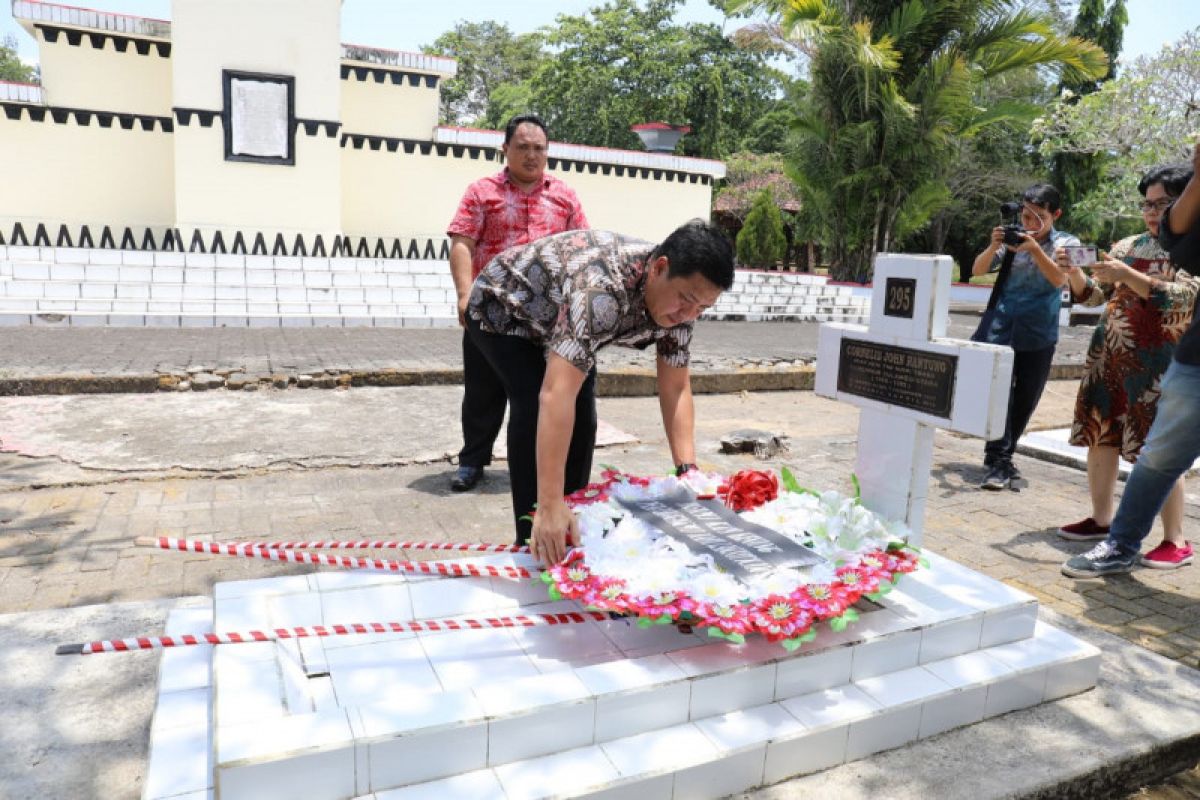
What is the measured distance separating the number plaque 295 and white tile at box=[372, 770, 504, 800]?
1.99m

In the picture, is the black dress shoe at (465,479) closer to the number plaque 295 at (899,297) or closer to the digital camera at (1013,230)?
the number plaque 295 at (899,297)

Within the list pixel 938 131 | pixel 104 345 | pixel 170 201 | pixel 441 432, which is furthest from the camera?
pixel 938 131

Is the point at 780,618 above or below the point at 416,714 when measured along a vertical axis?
above

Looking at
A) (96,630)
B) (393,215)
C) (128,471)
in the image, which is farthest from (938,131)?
(96,630)

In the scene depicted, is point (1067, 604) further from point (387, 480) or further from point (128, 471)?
point (128, 471)

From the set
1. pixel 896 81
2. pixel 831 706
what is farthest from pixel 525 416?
pixel 896 81

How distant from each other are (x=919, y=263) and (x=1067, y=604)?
1.40 meters

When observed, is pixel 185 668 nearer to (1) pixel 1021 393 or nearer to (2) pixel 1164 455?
(2) pixel 1164 455

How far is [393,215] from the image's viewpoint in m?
13.9

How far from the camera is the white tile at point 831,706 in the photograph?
85.1 inches

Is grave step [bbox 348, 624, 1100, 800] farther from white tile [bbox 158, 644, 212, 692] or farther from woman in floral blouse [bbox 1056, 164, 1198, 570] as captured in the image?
woman in floral blouse [bbox 1056, 164, 1198, 570]

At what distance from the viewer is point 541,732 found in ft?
6.45

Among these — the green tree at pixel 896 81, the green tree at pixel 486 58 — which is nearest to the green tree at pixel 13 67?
the green tree at pixel 486 58

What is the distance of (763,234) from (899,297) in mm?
19722
